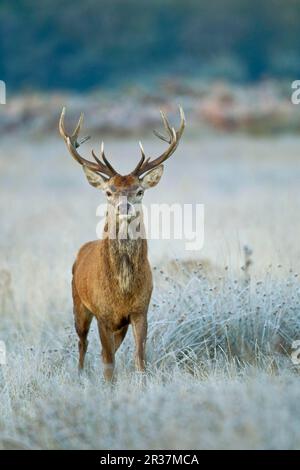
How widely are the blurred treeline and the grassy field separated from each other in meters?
87.9

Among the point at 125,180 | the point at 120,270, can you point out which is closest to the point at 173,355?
the point at 120,270

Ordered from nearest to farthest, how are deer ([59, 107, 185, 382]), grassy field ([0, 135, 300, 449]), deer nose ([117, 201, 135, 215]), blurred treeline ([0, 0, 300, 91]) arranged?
grassy field ([0, 135, 300, 449])
deer nose ([117, 201, 135, 215])
deer ([59, 107, 185, 382])
blurred treeline ([0, 0, 300, 91])

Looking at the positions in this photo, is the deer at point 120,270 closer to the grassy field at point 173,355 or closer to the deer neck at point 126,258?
the deer neck at point 126,258

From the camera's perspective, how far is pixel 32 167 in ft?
92.4

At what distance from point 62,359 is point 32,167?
19.2 meters

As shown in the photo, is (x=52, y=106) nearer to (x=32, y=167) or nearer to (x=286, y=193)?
(x=32, y=167)

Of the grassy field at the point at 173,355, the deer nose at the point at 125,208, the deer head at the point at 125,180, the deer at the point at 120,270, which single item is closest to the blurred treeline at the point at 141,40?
the grassy field at the point at 173,355

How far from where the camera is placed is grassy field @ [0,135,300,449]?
6.44 meters

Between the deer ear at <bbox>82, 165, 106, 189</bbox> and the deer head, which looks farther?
the deer ear at <bbox>82, 165, 106, 189</bbox>

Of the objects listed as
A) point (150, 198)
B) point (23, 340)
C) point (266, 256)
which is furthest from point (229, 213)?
point (23, 340)

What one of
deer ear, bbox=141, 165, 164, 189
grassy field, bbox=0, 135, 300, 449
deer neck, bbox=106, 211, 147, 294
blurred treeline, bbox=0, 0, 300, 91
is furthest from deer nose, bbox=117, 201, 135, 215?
blurred treeline, bbox=0, 0, 300, 91

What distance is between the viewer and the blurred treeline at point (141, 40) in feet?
362

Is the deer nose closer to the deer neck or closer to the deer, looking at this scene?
the deer
